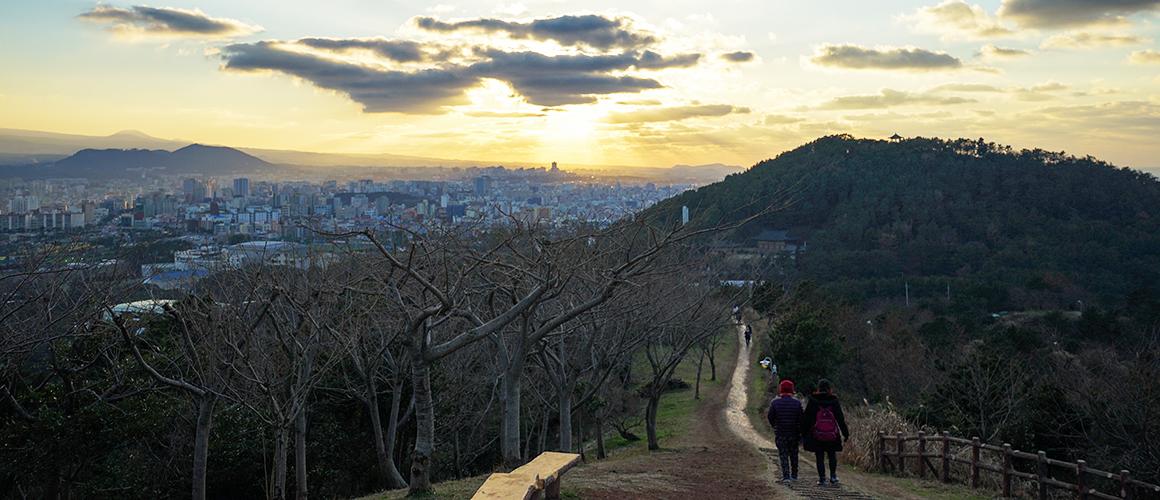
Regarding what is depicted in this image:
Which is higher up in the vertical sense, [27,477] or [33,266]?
[33,266]

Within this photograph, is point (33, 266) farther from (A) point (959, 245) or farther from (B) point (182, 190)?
(A) point (959, 245)

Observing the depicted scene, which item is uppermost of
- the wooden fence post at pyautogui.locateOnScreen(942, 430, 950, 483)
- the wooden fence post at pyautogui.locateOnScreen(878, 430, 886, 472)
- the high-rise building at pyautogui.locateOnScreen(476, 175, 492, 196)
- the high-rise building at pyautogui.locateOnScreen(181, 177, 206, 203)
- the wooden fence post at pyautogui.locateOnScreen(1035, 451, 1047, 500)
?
the high-rise building at pyautogui.locateOnScreen(476, 175, 492, 196)

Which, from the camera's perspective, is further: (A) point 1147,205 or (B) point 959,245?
(A) point 1147,205

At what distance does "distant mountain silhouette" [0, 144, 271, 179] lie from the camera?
5684 centimetres

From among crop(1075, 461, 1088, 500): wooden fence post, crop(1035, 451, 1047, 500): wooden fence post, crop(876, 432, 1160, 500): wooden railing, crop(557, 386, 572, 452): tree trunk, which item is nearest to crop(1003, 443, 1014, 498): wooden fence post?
crop(876, 432, 1160, 500): wooden railing

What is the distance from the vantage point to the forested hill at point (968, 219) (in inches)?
2258

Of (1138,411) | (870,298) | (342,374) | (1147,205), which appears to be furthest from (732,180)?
(342,374)

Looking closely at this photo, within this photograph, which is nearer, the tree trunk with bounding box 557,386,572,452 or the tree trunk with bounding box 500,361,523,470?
the tree trunk with bounding box 500,361,523,470

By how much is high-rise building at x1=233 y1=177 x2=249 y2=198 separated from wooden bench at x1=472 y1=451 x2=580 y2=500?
170 ft

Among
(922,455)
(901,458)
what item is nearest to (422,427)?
(922,455)

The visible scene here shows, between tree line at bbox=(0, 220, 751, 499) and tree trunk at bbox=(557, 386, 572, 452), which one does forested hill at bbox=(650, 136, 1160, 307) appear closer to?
tree line at bbox=(0, 220, 751, 499)

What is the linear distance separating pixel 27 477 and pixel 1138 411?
22.9 meters

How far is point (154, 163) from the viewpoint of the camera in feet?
212

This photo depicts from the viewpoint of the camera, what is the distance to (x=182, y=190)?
186ft
